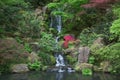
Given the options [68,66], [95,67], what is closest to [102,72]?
[95,67]

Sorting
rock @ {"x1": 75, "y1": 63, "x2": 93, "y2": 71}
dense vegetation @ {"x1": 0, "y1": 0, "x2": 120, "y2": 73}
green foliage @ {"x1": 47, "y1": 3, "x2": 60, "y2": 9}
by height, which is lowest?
A: rock @ {"x1": 75, "y1": 63, "x2": 93, "y2": 71}

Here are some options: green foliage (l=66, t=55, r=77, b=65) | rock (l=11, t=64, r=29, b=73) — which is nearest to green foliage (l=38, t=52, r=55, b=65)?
green foliage (l=66, t=55, r=77, b=65)

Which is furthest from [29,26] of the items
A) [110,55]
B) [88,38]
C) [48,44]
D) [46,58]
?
[110,55]

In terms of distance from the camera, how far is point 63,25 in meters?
23.3

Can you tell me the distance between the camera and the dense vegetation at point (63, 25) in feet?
58.0

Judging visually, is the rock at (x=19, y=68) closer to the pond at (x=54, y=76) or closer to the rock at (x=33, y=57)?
the pond at (x=54, y=76)

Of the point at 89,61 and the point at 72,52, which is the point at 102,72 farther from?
the point at 72,52

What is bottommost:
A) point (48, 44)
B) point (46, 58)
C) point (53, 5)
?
point (46, 58)

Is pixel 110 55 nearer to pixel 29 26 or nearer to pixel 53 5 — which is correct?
pixel 29 26

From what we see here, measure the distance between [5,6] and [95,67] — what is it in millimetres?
6361

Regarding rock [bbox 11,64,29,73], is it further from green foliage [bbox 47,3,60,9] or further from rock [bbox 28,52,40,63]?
green foliage [bbox 47,3,60,9]

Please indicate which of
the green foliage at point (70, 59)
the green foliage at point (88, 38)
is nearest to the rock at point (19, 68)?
the green foliage at point (70, 59)

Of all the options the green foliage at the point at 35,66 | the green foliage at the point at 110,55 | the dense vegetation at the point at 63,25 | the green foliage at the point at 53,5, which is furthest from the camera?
the green foliage at the point at 53,5

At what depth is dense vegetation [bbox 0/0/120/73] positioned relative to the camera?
17672mm
